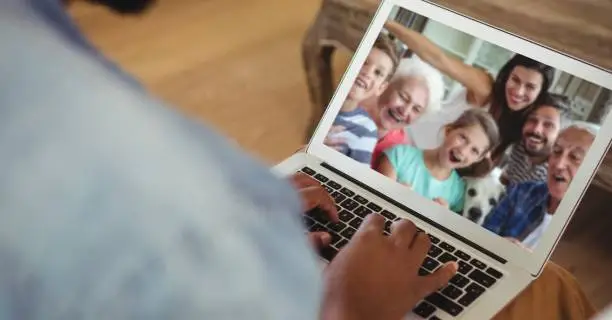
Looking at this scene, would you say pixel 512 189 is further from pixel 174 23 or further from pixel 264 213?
pixel 174 23

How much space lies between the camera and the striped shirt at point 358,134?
0.88 m

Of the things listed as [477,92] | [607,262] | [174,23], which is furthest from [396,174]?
[174,23]

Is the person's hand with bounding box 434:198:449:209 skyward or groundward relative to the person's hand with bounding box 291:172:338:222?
skyward

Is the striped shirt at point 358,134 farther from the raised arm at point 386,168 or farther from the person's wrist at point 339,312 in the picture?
the person's wrist at point 339,312

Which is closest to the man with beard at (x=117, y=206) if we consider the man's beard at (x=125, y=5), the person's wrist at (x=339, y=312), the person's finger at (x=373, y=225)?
the man's beard at (x=125, y=5)

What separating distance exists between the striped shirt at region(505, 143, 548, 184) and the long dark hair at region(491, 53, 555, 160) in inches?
0.5

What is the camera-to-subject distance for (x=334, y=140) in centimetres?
90

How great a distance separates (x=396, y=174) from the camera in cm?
Answer: 87

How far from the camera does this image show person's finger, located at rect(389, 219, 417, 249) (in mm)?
729

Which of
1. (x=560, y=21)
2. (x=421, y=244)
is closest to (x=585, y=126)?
(x=421, y=244)

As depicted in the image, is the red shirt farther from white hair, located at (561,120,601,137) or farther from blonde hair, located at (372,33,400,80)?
white hair, located at (561,120,601,137)

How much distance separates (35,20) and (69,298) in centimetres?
9

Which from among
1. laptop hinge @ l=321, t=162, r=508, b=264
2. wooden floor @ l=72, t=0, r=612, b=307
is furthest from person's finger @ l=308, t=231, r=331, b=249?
wooden floor @ l=72, t=0, r=612, b=307

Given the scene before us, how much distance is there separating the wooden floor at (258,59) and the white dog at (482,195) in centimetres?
45
